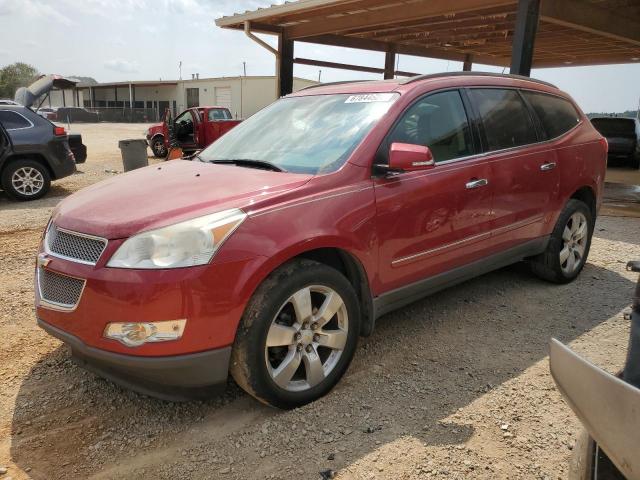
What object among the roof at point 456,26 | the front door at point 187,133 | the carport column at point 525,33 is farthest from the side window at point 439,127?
the front door at point 187,133

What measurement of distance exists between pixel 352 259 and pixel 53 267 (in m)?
1.56

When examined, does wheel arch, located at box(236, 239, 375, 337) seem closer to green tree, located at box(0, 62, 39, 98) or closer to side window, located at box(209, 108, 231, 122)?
side window, located at box(209, 108, 231, 122)

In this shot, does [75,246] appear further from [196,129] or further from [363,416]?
[196,129]

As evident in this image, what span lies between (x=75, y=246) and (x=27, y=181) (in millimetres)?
7551

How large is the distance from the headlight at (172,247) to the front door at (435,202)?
1.07 metres

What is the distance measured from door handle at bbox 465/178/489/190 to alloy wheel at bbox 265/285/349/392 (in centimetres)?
135

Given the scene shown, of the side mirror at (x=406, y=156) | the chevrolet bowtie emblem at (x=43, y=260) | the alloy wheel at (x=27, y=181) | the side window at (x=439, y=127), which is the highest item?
the side window at (x=439, y=127)

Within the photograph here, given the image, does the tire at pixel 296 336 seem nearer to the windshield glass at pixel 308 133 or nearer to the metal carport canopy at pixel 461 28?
the windshield glass at pixel 308 133

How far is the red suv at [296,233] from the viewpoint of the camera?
231 centimetres

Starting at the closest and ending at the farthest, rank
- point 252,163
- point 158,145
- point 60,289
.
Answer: point 60,289
point 252,163
point 158,145

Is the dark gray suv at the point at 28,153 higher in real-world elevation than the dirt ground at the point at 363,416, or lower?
higher

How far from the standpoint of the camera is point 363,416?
2.69 meters

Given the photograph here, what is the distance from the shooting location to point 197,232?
2.32 meters

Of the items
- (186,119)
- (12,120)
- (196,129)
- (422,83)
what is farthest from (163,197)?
(186,119)
